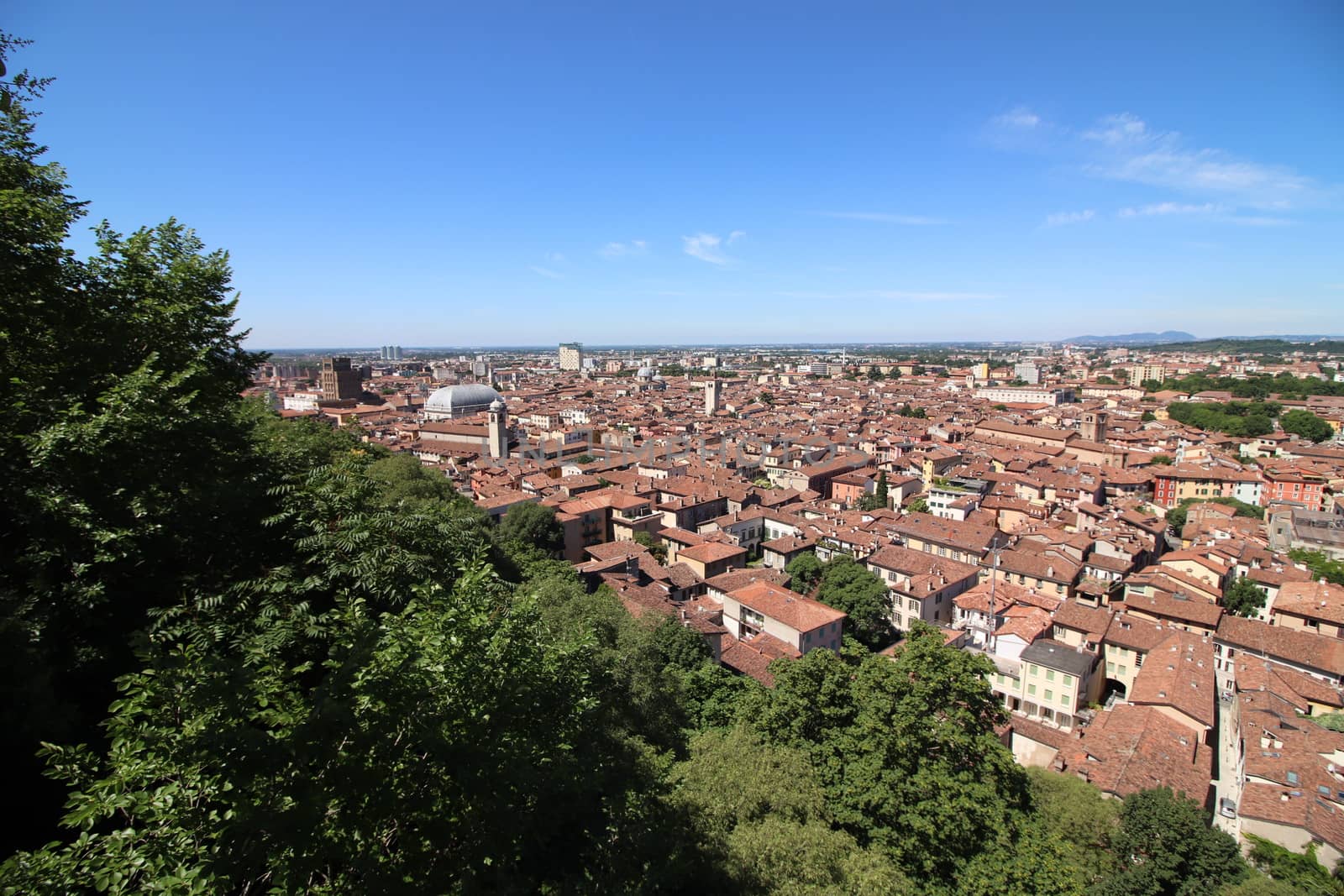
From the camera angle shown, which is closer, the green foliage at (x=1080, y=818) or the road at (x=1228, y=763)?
the green foliage at (x=1080, y=818)

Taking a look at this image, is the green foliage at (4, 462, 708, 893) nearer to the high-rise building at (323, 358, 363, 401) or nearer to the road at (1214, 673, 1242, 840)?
the road at (1214, 673, 1242, 840)

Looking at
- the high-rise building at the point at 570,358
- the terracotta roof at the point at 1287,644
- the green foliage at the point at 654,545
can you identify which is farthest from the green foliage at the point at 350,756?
the high-rise building at the point at 570,358

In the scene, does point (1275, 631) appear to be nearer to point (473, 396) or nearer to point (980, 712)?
point (980, 712)

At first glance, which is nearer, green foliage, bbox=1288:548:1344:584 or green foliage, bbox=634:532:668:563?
green foliage, bbox=1288:548:1344:584

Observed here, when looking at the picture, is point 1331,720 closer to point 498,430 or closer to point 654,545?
point 654,545

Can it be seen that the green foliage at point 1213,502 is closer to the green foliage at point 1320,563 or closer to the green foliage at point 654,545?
the green foliage at point 1320,563

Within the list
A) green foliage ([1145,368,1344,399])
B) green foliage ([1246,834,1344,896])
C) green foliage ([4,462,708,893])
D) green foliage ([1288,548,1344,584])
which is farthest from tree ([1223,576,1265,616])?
green foliage ([1145,368,1344,399])

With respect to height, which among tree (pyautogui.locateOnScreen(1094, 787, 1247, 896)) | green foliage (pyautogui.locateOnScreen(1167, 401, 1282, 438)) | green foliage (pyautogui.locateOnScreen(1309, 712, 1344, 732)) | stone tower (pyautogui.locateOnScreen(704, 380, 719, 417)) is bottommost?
green foliage (pyautogui.locateOnScreen(1309, 712, 1344, 732))
